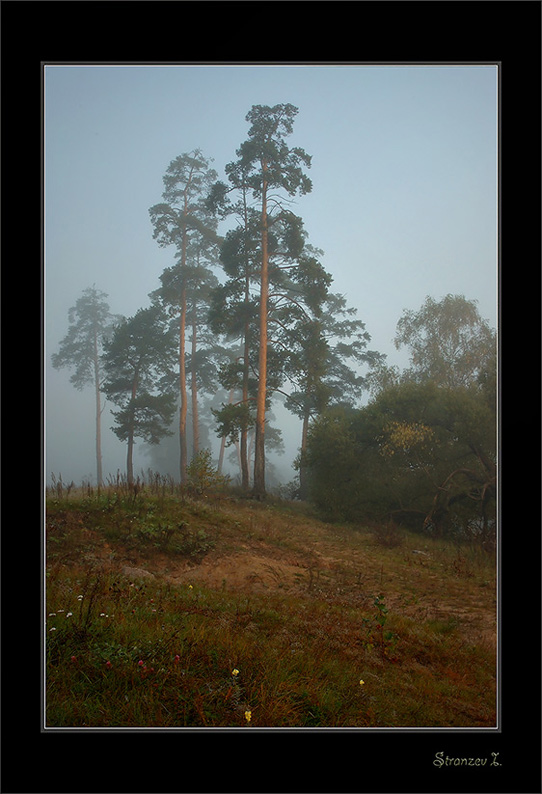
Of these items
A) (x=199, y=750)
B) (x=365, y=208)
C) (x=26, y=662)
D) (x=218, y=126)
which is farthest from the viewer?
(x=365, y=208)

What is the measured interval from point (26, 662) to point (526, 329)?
4720 millimetres

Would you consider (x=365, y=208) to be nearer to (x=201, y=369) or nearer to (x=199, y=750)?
(x=201, y=369)

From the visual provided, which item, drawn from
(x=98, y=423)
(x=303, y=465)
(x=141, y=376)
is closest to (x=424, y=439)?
(x=303, y=465)

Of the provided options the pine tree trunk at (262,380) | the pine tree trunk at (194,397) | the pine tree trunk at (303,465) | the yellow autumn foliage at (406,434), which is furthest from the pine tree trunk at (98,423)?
the yellow autumn foliage at (406,434)

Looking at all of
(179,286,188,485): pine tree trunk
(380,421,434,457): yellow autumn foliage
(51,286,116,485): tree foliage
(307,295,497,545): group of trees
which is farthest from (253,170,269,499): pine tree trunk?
(51,286,116,485): tree foliage

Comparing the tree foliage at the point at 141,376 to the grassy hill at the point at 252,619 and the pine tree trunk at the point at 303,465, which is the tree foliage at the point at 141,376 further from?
the pine tree trunk at the point at 303,465

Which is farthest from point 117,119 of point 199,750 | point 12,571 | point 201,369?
point 199,750

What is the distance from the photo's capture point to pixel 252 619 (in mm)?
3500

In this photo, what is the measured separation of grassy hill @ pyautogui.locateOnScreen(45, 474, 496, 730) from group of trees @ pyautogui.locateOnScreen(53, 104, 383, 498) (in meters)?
0.55

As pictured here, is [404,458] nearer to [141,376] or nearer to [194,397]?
[194,397]

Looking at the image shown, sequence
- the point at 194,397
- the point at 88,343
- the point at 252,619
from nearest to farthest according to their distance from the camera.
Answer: the point at 252,619 < the point at 88,343 < the point at 194,397

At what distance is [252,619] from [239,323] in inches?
103

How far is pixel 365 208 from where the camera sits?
4.30 m

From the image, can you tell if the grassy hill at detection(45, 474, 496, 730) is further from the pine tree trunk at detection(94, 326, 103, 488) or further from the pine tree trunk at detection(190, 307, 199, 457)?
the pine tree trunk at detection(190, 307, 199, 457)
